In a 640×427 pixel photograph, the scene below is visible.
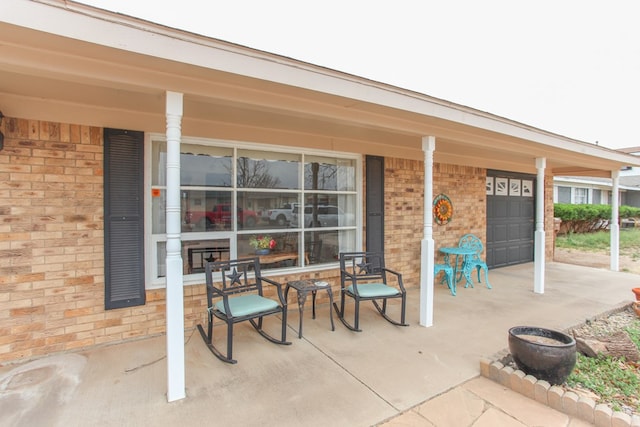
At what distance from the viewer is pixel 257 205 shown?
14.0 feet

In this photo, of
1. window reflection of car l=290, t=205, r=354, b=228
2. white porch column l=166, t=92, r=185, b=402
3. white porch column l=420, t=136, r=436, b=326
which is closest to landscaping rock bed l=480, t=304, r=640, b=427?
white porch column l=420, t=136, r=436, b=326

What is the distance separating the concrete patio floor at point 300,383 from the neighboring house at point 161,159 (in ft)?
0.97

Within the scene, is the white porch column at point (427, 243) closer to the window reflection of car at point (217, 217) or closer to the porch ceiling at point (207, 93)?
the porch ceiling at point (207, 93)

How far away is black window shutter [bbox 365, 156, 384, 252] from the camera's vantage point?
5.01m

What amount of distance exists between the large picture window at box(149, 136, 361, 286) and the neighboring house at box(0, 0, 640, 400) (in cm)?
2

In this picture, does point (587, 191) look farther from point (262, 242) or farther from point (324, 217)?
point (262, 242)

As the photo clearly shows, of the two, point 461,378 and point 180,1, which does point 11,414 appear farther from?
point 180,1

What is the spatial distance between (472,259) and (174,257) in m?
5.22

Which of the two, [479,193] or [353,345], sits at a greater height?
[479,193]

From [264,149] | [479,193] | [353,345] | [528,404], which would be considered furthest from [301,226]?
[479,193]

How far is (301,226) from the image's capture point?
4637 millimetres

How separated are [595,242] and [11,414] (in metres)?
15.6

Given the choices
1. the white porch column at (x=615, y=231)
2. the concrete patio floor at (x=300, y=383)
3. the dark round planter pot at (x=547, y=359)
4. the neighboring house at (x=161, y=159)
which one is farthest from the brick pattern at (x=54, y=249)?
the white porch column at (x=615, y=231)

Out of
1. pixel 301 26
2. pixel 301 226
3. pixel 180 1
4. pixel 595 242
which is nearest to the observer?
pixel 301 226
